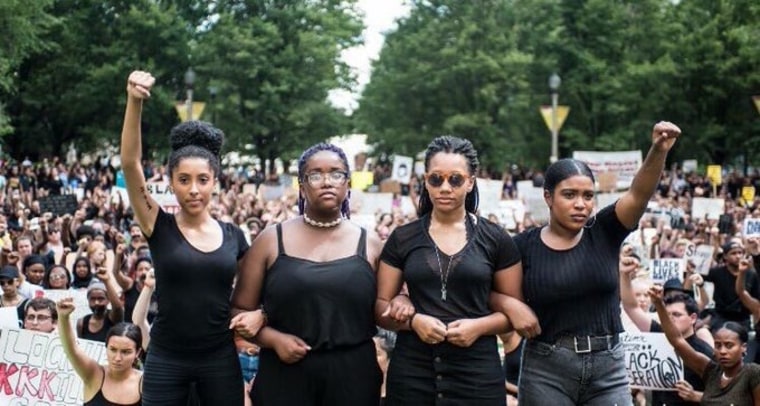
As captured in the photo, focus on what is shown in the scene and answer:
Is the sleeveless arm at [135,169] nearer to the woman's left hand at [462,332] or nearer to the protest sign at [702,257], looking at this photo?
the woman's left hand at [462,332]

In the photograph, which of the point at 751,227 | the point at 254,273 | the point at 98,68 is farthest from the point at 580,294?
the point at 98,68

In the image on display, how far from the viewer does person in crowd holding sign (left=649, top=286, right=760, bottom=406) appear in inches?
283

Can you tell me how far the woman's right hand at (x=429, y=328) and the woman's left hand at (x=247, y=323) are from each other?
703 millimetres

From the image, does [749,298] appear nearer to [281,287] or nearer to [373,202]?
[281,287]

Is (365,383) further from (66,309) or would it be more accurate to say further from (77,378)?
(77,378)

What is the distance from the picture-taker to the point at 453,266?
5.19 m

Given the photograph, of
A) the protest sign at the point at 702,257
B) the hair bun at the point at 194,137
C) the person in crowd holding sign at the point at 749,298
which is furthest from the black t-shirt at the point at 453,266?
the protest sign at the point at 702,257

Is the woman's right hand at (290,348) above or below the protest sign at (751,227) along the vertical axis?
below

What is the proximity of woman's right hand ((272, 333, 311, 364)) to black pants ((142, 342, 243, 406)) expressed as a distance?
0.34m

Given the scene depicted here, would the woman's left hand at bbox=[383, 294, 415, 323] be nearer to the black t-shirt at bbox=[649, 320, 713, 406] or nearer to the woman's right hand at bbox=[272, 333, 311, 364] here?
the woman's right hand at bbox=[272, 333, 311, 364]

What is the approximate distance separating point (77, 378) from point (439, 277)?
425 cm

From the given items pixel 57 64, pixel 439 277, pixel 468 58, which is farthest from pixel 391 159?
pixel 439 277

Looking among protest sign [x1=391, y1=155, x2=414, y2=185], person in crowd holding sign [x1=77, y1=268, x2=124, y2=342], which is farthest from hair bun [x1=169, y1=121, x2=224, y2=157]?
protest sign [x1=391, y1=155, x2=414, y2=185]

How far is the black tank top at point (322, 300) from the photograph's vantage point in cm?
525
